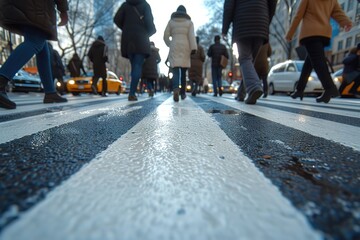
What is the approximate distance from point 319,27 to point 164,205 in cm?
453

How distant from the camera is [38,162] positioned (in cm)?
72

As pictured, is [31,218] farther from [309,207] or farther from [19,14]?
[19,14]

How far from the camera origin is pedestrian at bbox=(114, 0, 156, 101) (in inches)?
183

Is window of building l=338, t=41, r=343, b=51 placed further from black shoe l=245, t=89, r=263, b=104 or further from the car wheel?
black shoe l=245, t=89, r=263, b=104

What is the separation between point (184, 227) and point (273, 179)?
31 centimetres

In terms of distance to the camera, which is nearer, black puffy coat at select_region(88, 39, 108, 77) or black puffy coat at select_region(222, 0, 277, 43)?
black puffy coat at select_region(222, 0, 277, 43)

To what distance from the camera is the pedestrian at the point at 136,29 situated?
4645 millimetres

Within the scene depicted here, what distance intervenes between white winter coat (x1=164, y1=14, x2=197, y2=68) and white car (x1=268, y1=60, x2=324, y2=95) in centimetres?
752

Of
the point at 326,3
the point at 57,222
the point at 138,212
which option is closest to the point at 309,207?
the point at 138,212

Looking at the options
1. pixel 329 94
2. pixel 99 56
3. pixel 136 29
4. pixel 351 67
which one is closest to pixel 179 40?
pixel 136 29

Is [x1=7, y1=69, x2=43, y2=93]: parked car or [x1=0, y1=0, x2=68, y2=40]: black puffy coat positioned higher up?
[x1=0, y1=0, x2=68, y2=40]: black puffy coat

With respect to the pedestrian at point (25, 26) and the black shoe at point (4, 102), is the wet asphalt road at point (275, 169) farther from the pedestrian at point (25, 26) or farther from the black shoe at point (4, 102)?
the pedestrian at point (25, 26)

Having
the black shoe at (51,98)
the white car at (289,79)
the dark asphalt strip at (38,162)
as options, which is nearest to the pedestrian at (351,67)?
the white car at (289,79)

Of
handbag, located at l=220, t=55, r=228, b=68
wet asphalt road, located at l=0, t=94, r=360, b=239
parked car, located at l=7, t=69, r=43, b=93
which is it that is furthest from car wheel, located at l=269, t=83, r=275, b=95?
parked car, located at l=7, t=69, r=43, b=93
